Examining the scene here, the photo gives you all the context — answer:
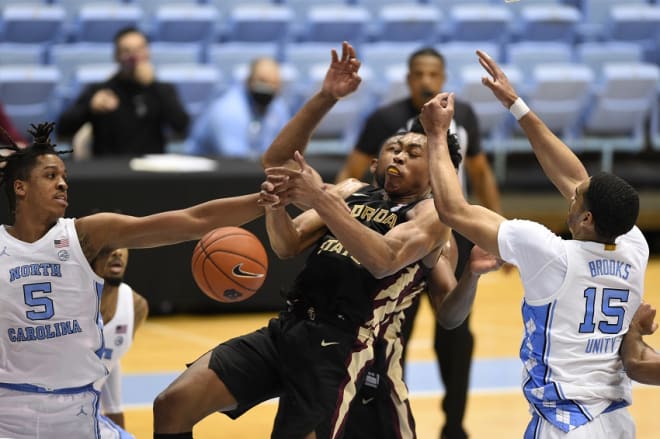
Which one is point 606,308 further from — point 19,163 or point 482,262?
point 19,163

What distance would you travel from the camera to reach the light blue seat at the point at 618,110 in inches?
537

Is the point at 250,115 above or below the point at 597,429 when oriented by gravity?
above

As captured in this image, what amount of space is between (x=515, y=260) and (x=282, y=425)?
1.22m

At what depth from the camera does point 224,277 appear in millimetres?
4828

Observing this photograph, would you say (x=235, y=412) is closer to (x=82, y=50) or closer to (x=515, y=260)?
(x=515, y=260)

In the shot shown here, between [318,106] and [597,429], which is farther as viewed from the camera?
[318,106]

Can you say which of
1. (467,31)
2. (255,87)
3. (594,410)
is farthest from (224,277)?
(467,31)

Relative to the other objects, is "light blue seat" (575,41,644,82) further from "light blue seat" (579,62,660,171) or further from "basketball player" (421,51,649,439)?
"basketball player" (421,51,649,439)

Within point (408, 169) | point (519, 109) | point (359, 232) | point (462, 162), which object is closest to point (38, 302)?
point (359, 232)

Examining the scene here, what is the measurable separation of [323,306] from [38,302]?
1.18 meters

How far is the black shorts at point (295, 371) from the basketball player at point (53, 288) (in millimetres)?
551

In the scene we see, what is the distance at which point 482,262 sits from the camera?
15.2 ft

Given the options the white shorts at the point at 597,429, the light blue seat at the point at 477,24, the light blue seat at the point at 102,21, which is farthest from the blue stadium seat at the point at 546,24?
the white shorts at the point at 597,429

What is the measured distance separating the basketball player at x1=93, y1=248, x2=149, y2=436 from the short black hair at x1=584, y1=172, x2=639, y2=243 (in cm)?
250
